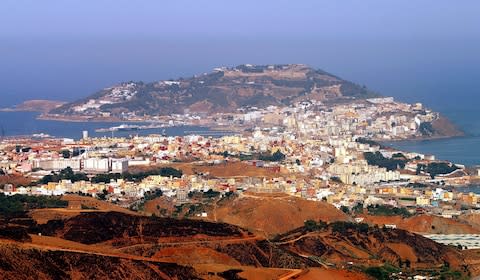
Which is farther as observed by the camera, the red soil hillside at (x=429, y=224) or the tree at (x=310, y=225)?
the red soil hillside at (x=429, y=224)

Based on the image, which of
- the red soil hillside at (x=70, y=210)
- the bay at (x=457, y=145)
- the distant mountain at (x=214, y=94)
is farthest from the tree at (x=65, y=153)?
the distant mountain at (x=214, y=94)

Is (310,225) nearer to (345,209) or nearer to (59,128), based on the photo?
(345,209)

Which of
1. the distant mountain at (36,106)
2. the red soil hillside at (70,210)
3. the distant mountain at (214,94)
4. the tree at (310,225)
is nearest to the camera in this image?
the red soil hillside at (70,210)

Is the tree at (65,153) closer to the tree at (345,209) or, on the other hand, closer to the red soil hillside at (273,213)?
the red soil hillside at (273,213)

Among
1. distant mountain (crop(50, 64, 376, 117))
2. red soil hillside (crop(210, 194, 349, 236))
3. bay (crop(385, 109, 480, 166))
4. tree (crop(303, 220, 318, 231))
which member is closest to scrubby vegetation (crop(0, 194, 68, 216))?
red soil hillside (crop(210, 194, 349, 236))

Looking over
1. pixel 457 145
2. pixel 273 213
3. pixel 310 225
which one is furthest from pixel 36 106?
pixel 310 225

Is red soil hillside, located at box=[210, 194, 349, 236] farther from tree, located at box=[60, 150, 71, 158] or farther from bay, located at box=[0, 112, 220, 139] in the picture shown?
bay, located at box=[0, 112, 220, 139]
